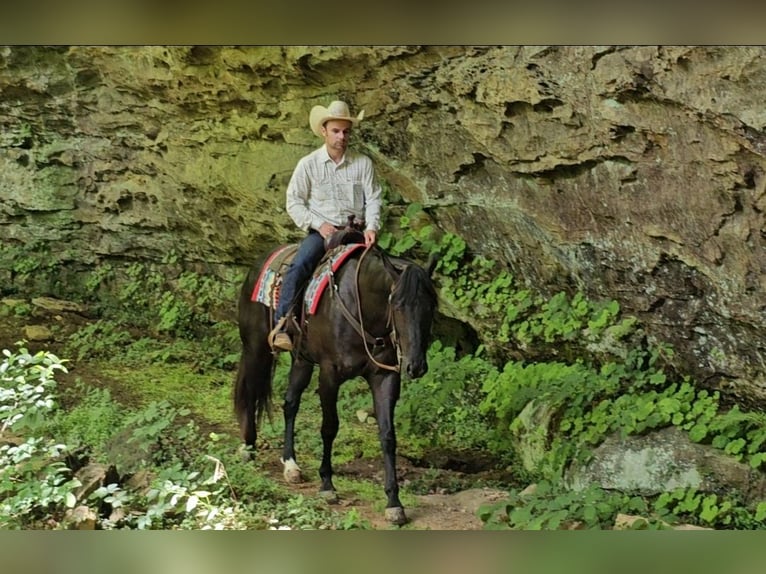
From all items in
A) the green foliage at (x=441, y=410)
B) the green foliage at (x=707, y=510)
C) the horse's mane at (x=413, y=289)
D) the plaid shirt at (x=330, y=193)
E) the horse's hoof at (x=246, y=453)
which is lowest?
the green foliage at (x=707, y=510)

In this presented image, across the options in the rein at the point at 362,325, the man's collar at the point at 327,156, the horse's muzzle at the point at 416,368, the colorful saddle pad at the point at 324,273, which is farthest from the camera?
the man's collar at the point at 327,156

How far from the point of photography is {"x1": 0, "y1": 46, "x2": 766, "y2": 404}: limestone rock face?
4.40m

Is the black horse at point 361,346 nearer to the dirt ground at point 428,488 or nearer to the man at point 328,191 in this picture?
the dirt ground at point 428,488

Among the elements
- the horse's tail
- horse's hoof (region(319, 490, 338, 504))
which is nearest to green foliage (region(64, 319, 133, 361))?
the horse's tail

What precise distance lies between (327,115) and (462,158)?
807 millimetres

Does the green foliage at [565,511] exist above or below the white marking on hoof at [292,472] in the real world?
below

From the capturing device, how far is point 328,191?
4.49m

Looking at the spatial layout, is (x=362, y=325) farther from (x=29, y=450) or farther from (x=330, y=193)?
(x=29, y=450)

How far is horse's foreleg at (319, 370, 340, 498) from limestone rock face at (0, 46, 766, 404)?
89 cm

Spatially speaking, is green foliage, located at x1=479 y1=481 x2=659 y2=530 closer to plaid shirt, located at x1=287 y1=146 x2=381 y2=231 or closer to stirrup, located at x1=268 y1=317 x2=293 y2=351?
stirrup, located at x1=268 y1=317 x2=293 y2=351

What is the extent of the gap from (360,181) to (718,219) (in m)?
1.86

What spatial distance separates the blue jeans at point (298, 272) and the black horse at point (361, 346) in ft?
0.36

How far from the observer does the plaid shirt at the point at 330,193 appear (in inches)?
176

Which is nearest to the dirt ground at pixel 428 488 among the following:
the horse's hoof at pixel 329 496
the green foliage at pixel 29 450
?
the horse's hoof at pixel 329 496
